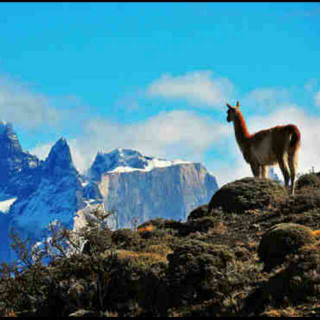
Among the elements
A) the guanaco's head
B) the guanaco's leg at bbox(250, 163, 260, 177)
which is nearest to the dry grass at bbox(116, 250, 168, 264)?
the guanaco's leg at bbox(250, 163, 260, 177)

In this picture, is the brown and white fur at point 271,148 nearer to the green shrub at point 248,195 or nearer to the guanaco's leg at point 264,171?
the guanaco's leg at point 264,171

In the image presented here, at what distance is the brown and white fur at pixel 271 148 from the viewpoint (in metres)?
19.2

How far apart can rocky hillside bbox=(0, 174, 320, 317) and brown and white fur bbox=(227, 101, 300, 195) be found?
10.6 ft

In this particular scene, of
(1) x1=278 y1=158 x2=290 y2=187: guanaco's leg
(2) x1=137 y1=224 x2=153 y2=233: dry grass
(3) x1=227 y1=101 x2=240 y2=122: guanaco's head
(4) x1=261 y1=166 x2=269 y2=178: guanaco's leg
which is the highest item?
(3) x1=227 y1=101 x2=240 y2=122: guanaco's head

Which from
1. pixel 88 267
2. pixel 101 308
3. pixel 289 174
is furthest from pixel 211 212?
pixel 101 308

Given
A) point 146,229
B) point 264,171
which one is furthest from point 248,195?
point 146,229

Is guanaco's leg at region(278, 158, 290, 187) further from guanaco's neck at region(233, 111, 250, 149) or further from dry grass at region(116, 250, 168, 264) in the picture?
dry grass at region(116, 250, 168, 264)

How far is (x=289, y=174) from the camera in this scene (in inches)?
771

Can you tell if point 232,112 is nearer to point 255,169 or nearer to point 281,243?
point 255,169

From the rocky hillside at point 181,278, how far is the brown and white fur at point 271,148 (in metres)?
3.22

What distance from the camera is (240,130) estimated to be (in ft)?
74.5

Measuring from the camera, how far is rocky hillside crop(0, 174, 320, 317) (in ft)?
33.6

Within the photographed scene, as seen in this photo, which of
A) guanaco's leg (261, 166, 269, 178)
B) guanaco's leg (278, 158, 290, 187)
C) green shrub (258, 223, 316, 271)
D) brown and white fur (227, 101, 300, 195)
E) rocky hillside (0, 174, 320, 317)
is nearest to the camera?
rocky hillside (0, 174, 320, 317)

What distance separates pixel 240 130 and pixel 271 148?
306 cm
